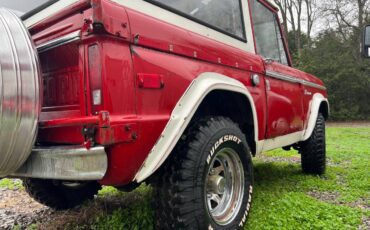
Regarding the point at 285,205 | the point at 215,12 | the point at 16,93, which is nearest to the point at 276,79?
the point at 215,12

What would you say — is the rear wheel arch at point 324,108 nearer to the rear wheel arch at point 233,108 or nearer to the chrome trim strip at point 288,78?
the chrome trim strip at point 288,78

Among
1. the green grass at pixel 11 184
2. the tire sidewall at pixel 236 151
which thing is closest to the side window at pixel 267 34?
the tire sidewall at pixel 236 151

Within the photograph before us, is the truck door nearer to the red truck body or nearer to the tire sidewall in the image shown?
the tire sidewall

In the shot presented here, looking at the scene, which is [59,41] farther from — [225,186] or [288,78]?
[288,78]

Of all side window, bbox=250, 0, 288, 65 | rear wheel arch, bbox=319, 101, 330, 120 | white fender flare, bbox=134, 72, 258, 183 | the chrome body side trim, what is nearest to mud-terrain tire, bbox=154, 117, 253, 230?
white fender flare, bbox=134, 72, 258, 183

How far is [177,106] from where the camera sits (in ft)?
7.13

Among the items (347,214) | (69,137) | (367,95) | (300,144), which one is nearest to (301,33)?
(367,95)

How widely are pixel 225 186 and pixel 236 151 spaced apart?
289mm

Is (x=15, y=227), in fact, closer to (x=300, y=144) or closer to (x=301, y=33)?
(x=300, y=144)

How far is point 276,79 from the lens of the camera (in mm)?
3672

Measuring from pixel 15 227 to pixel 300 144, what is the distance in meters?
3.54

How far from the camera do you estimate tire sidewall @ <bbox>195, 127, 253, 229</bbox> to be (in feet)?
7.22

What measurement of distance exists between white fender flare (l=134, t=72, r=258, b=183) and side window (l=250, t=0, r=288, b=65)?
1.34m

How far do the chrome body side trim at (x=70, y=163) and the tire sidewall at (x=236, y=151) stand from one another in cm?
67
